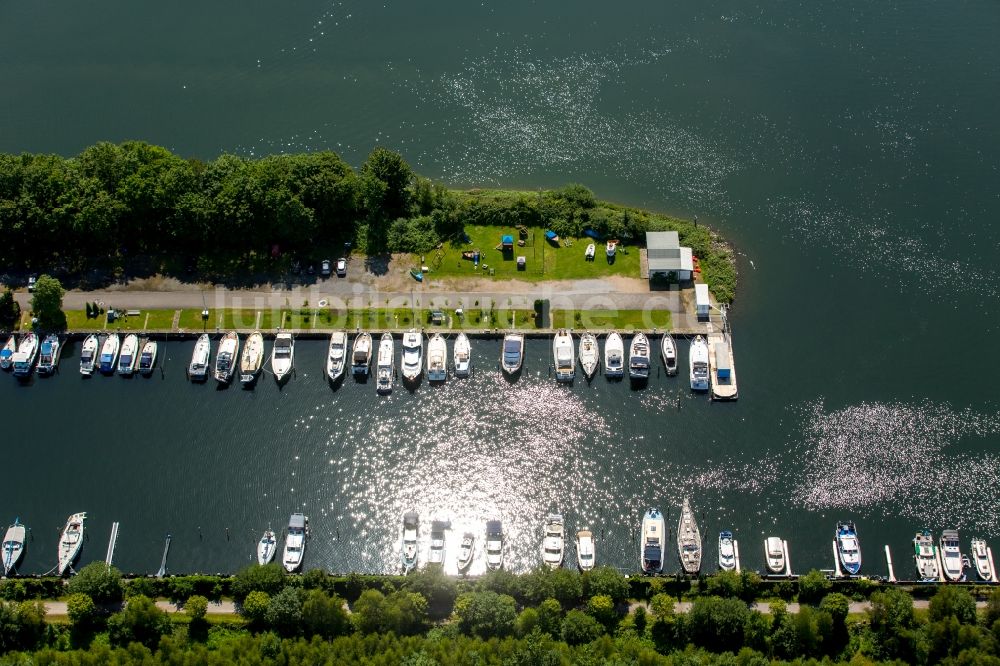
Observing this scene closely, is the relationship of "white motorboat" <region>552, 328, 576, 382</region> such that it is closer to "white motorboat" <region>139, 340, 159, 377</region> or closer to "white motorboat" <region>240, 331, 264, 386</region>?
"white motorboat" <region>240, 331, 264, 386</region>

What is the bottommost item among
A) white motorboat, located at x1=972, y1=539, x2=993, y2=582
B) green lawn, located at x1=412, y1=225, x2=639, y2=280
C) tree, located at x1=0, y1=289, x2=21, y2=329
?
white motorboat, located at x1=972, y1=539, x2=993, y2=582

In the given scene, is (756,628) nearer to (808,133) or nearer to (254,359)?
(254,359)

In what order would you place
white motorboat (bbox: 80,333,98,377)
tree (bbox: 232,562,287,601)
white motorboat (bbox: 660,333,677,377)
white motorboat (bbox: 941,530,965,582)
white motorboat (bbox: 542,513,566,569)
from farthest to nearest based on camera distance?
white motorboat (bbox: 80,333,98,377), white motorboat (bbox: 660,333,677,377), white motorboat (bbox: 542,513,566,569), white motorboat (bbox: 941,530,965,582), tree (bbox: 232,562,287,601)

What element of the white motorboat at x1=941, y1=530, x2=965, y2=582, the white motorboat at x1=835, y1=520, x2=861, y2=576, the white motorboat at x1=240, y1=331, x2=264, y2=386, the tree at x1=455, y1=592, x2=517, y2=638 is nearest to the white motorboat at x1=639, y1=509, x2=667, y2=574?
the tree at x1=455, y1=592, x2=517, y2=638

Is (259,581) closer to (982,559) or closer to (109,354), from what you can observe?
(109,354)

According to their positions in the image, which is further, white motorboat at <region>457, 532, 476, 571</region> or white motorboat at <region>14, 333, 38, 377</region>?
white motorboat at <region>14, 333, 38, 377</region>

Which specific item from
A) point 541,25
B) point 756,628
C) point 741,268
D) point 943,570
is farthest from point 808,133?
point 756,628

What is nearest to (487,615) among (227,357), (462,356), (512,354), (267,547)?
(267,547)
